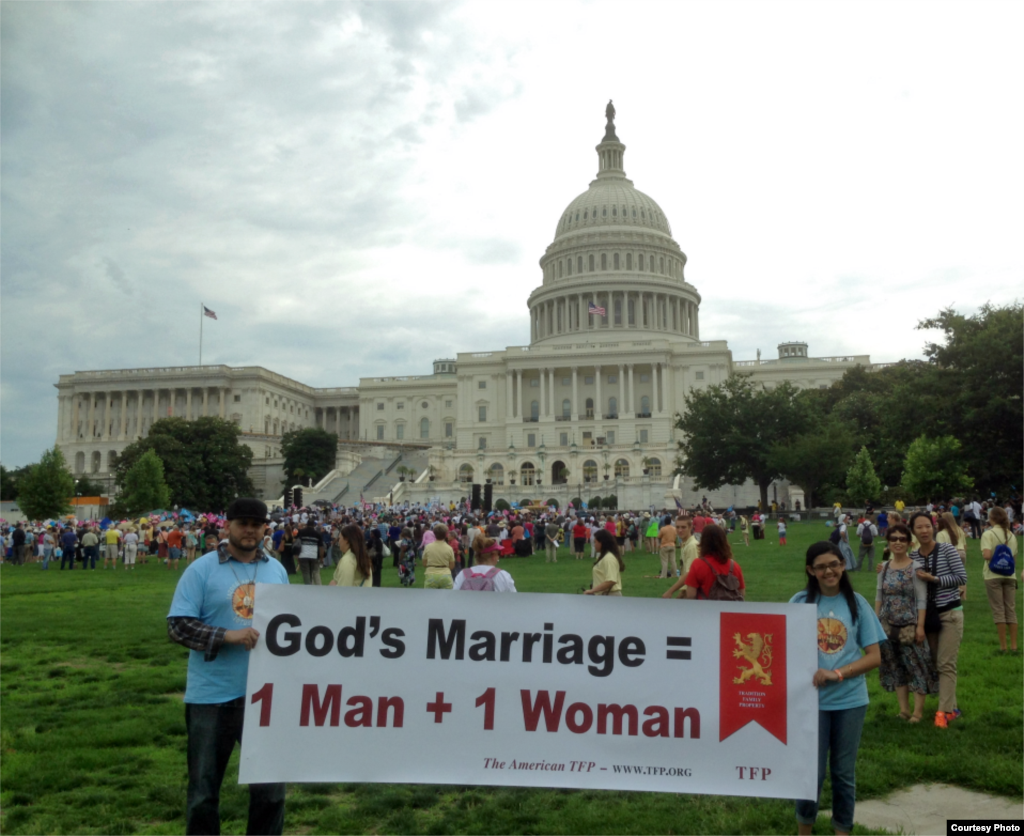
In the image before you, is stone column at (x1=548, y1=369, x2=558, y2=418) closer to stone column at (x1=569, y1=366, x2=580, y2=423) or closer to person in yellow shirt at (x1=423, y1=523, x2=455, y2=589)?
stone column at (x1=569, y1=366, x2=580, y2=423)

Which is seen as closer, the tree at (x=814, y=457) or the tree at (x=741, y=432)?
the tree at (x=814, y=457)

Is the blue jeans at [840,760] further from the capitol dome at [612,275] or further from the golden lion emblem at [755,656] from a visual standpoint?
the capitol dome at [612,275]

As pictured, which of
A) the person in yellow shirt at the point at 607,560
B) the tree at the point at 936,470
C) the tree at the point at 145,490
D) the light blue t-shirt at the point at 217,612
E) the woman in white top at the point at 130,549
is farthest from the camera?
the tree at the point at 145,490

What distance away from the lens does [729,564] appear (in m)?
7.89

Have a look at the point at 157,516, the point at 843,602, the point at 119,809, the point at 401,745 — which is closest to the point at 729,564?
the point at 843,602

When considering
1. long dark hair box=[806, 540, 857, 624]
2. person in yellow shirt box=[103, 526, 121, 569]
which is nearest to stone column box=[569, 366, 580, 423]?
person in yellow shirt box=[103, 526, 121, 569]

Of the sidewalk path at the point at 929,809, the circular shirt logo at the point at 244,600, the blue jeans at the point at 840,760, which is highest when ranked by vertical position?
the circular shirt logo at the point at 244,600

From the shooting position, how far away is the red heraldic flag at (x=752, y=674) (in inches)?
231

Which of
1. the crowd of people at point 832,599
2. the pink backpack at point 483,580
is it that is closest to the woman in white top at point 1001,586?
the crowd of people at point 832,599

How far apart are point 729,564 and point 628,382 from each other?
323 feet

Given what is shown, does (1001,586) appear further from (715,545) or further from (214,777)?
(214,777)

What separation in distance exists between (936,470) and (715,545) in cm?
3955

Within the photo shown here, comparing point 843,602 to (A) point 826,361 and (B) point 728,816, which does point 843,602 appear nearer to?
(B) point 728,816

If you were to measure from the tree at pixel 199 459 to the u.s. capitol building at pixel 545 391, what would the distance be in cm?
869
